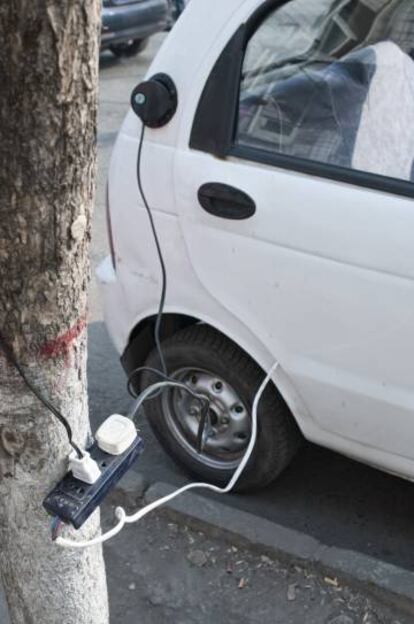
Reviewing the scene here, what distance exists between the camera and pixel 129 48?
11.6 meters

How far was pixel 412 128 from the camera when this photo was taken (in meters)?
2.79

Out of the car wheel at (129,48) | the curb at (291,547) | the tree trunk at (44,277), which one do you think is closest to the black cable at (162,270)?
the curb at (291,547)

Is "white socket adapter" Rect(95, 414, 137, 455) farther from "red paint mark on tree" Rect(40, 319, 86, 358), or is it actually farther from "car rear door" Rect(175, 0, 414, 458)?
"car rear door" Rect(175, 0, 414, 458)

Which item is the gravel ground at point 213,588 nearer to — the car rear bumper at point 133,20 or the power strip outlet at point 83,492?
the power strip outlet at point 83,492

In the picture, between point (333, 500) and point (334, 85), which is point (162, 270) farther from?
point (333, 500)

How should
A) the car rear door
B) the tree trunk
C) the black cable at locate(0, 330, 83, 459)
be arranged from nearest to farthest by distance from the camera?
the tree trunk, the black cable at locate(0, 330, 83, 459), the car rear door

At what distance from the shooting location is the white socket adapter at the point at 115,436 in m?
1.82

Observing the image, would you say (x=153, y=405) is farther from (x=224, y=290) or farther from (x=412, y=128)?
(x=412, y=128)

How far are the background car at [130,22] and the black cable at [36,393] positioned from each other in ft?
30.9

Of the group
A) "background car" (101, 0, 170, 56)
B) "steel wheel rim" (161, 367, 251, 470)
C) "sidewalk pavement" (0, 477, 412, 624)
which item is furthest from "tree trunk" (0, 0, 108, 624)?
"background car" (101, 0, 170, 56)

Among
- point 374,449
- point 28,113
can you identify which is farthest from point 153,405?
point 28,113

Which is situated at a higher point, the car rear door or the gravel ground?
the car rear door

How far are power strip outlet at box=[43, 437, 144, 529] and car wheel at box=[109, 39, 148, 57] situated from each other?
10.3 metres

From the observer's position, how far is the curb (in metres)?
2.89
